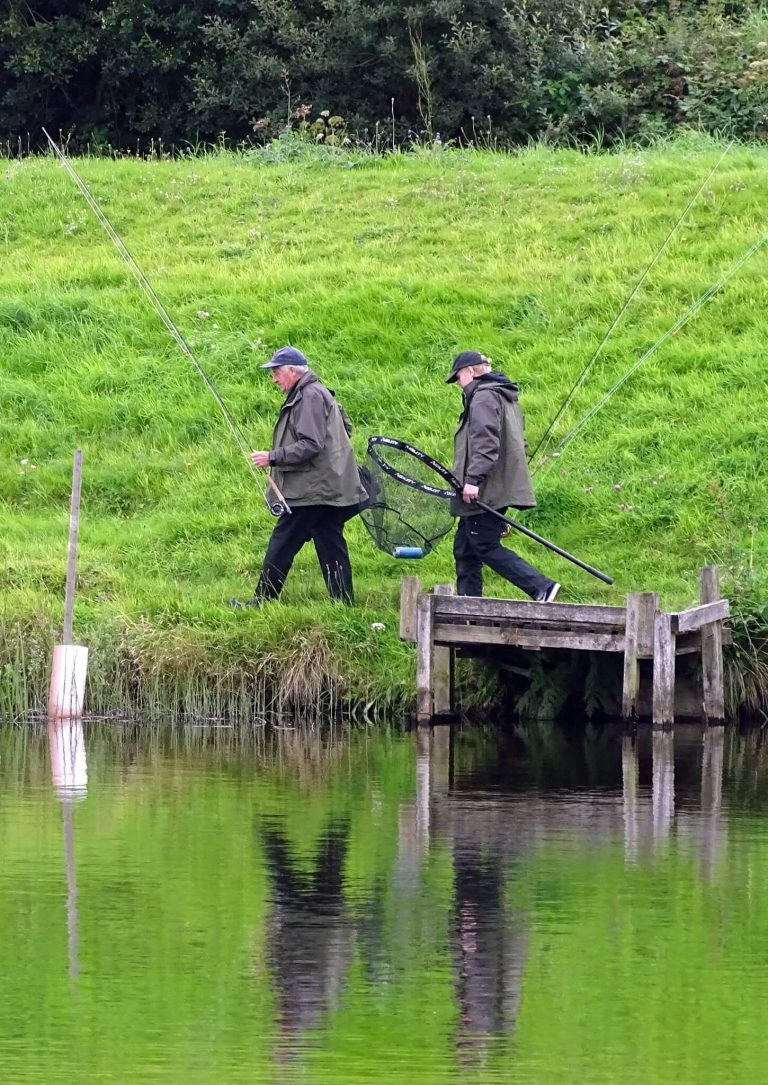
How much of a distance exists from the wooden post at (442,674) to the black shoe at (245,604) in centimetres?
123

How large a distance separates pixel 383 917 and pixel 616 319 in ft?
36.7


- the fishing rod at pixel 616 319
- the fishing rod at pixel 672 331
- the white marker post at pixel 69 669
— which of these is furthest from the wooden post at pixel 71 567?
the fishing rod at pixel 616 319

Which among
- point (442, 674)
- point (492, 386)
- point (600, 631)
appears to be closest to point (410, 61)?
point (492, 386)

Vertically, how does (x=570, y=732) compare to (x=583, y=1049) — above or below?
above

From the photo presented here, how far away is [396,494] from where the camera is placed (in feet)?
47.7

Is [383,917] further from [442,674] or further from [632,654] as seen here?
[442,674]

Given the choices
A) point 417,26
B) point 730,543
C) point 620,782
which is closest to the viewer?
point 620,782

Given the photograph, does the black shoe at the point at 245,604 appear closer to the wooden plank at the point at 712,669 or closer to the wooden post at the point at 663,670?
the wooden post at the point at 663,670

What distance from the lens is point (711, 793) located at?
37.6 feet

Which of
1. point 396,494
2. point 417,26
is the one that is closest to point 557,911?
point 396,494

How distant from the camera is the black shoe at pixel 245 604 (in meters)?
14.6

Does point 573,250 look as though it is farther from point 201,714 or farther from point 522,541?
point 201,714

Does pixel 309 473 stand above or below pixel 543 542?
above

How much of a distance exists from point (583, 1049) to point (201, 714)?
24.5ft
